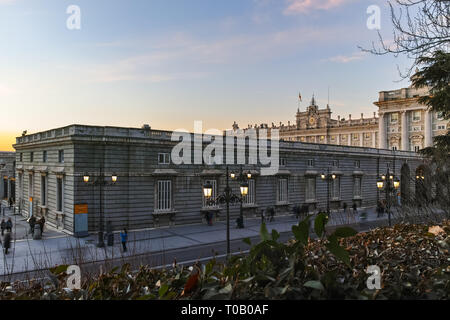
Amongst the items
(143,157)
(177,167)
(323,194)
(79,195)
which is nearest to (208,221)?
(177,167)

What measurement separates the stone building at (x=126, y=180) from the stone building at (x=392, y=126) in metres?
28.9

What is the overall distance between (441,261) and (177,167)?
2437 cm

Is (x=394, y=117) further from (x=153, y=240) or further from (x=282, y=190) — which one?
(x=153, y=240)

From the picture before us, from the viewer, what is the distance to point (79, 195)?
24.1 m

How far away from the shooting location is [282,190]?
3494 centimetres

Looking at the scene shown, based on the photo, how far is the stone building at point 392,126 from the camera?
64.6 m

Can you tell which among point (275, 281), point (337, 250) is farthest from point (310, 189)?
point (275, 281)

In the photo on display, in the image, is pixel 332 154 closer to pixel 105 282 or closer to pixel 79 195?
pixel 79 195

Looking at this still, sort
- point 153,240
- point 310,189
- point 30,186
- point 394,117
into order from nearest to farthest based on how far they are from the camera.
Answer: point 153,240
point 30,186
point 310,189
point 394,117

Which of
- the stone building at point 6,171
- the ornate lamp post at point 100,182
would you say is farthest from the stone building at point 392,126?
the stone building at point 6,171

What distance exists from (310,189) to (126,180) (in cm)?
2125

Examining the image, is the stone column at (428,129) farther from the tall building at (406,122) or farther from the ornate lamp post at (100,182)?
the ornate lamp post at (100,182)

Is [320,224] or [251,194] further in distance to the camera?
[251,194]

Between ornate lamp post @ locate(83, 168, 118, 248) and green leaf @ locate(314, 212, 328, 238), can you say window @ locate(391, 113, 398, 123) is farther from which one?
green leaf @ locate(314, 212, 328, 238)
